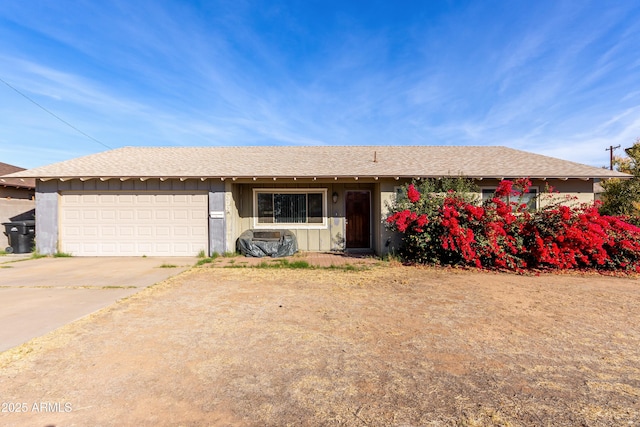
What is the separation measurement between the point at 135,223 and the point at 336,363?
9776 millimetres

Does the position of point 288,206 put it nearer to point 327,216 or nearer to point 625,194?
point 327,216

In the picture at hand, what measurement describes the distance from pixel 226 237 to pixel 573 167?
12.9 m

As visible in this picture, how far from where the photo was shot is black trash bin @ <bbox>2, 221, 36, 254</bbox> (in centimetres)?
1051

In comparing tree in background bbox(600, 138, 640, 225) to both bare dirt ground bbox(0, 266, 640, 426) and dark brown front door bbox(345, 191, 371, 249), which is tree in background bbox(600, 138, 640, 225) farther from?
dark brown front door bbox(345, 191, 371, 249)

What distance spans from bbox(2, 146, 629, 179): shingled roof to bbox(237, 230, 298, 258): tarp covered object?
86.8 inches

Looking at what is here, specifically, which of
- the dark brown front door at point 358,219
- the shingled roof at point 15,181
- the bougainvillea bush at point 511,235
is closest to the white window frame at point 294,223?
the dark brown front door at point 358,219

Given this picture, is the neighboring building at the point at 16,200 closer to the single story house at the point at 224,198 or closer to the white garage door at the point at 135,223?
the single story house at the point at 224,198

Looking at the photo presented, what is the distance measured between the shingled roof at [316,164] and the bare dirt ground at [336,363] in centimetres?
542

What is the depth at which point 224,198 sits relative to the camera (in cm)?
1010

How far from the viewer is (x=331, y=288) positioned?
20.2 feet

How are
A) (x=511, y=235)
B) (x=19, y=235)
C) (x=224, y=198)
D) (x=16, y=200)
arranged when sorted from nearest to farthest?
(x=511, y=235) < (x=224, y=198) < (x=19, y=235) < (x=16, y=200)

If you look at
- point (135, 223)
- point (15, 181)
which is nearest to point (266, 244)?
point (135, 223)

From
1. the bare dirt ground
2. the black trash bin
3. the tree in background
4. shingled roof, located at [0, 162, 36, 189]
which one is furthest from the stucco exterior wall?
the tree in background

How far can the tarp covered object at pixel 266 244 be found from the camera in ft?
A: 33.2
